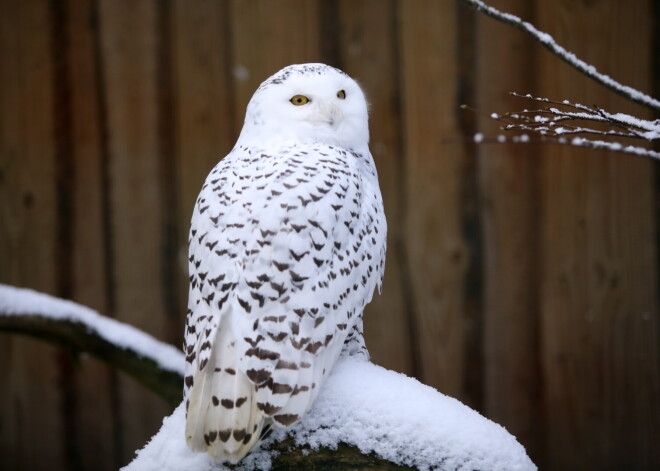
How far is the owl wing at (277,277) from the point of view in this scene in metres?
1.26

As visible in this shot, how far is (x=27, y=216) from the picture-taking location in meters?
2.63

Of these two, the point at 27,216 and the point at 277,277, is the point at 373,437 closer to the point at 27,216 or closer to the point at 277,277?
the point at 277,277

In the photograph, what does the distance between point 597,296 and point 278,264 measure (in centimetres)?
161

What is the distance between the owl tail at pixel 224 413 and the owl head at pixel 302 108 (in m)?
0.51

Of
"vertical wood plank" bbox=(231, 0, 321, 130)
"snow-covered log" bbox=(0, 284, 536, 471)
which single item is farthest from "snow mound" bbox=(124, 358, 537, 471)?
"vertical wood plank" bbox=(231, 0, 321, 130)

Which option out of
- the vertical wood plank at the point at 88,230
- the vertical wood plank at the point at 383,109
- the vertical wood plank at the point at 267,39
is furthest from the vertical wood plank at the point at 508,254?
the vertical wood plank at the point at 88,230

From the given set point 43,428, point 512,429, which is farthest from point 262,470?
point 43,428

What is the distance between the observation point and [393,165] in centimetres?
256

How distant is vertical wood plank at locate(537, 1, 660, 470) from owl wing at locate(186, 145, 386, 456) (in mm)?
1256

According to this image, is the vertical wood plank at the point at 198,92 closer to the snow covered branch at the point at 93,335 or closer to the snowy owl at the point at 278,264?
the snow covered branch at the point at 93,335

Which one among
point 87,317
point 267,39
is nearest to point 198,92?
point 267,39

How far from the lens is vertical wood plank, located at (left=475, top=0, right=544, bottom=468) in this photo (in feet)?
8.32

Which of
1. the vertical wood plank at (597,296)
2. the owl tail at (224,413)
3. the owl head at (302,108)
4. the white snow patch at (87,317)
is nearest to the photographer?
the owl tail at (224,413)

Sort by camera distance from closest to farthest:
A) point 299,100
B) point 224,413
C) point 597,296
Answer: point 224,413 < point 299,100 < point 597,296
